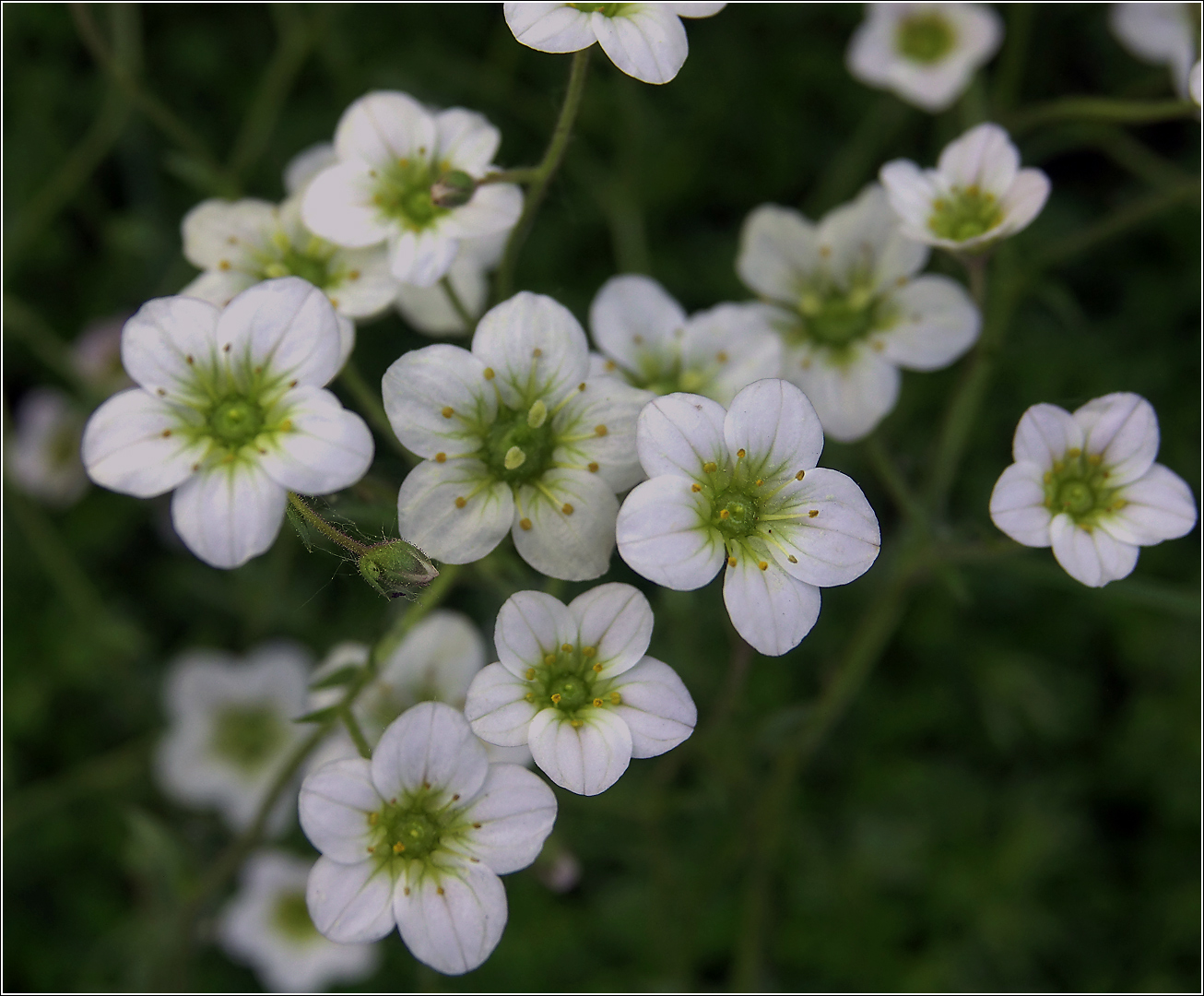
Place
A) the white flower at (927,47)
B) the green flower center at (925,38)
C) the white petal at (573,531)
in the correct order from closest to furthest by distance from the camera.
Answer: the white petal at (573,531) → the white flower at (927,47) → the green flower center at (925,38)

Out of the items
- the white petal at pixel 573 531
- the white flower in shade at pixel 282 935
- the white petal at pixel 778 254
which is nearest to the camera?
the white petal at pixel 573 531

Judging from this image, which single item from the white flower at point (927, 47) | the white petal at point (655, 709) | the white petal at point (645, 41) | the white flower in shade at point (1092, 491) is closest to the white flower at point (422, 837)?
the white petal at point (655, 709)

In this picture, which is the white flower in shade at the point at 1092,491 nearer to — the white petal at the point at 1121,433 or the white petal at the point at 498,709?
the white petal at the point at 1121,433

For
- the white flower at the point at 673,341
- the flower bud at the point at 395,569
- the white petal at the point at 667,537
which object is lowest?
the flower bud at the point at 395,569

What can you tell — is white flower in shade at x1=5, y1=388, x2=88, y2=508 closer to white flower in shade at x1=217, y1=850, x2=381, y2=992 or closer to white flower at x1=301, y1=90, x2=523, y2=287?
white flower in shade at x1=217, y1=850, x2=381, y2=992

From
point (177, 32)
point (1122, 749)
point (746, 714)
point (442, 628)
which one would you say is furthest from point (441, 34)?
point (1122, 749)

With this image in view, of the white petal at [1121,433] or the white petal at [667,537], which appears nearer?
the white petal at [667,537]

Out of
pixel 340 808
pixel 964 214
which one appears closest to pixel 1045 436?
pixel 964 214

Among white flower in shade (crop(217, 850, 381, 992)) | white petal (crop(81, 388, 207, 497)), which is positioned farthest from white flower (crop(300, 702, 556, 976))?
white flower in shade (crop(217, 850, 381, 992))
